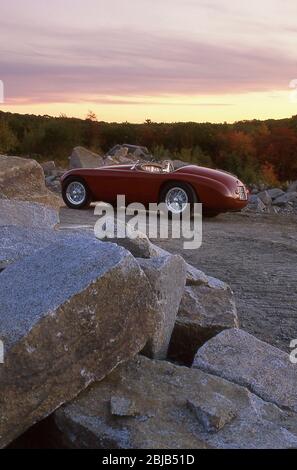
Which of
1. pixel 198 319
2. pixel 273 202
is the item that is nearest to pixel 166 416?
pixel 198 319

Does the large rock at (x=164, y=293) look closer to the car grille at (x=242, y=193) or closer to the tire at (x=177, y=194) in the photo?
the tire at (x=177, y=194)

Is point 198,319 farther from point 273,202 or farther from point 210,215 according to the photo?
point 273,202

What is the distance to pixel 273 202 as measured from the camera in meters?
20.2

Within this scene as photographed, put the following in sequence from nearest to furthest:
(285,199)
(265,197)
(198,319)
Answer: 1. (198,319)
2. (285,199)
3. (265,197)

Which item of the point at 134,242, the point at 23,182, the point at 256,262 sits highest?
the point at 23,182

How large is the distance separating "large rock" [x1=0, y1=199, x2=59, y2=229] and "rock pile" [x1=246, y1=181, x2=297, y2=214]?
442 inches

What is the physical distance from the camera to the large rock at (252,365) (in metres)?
5.52

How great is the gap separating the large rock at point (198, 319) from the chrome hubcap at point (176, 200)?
9.11 meters

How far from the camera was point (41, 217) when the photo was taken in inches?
319

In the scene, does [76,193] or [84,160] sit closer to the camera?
[76,193]

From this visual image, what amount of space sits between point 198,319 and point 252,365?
0.85 metres

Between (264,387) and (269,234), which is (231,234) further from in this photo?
(264,387)

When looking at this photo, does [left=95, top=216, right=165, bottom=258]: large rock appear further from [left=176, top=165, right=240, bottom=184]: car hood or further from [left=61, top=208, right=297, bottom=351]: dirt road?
[left=176, top=165, right=240, bottom=184]: car hood

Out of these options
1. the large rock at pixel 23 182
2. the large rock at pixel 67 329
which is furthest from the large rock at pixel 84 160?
the large rock at pixel 67 329
